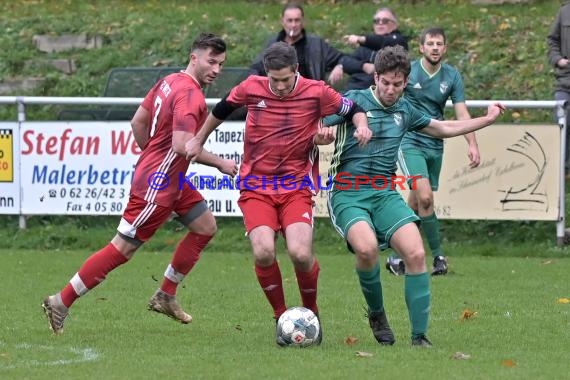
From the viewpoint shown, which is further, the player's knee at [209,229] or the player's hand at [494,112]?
the player's knee at [209,229]

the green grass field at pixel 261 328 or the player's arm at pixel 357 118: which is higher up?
the player's arm at pixel 357 118

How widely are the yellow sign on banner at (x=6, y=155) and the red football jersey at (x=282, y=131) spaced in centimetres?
656


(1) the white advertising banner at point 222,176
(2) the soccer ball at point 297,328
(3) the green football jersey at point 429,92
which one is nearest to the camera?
(2) the soccer ball at point 297,328

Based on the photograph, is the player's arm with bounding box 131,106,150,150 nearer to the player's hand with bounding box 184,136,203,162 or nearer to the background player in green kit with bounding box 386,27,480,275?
the player's hand with bounding box 184,136,203,162

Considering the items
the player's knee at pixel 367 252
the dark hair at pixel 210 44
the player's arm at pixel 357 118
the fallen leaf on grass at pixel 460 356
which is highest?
the dark hair at pixel 210 44

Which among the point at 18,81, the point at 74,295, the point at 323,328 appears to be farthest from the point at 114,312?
the point at 18,81

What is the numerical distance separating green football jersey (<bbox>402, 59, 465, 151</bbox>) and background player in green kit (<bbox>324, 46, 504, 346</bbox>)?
3.34 m

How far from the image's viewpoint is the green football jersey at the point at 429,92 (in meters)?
11.5

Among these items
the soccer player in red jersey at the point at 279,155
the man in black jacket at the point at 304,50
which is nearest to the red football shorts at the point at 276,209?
the soccer player in red jersey at the point at 279,155

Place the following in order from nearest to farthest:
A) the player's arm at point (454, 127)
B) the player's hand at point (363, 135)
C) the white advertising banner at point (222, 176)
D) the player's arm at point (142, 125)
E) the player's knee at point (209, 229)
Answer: the player's hand at point (363, 135) → the player's arm at point (454, 127) → the player's arm at point (142, 125) → the player's knee at point (209, 229) → the white advertising banner at point (222, 176)

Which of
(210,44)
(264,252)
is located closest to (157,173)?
(210,44)

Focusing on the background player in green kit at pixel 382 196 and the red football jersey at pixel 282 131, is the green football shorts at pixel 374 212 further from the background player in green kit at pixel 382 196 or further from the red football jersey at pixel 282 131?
the red football jersey at pixel 282 131

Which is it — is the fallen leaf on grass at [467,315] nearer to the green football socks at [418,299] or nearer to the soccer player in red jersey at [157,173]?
the green football socks at [418,299]

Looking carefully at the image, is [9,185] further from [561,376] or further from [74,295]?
[561,376]
